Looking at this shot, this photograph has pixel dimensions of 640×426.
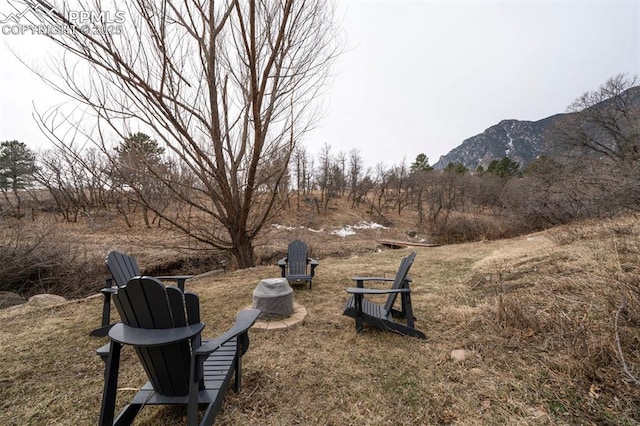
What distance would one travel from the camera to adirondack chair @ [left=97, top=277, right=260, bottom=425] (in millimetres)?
1333

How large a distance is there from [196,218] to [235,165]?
5.21ft

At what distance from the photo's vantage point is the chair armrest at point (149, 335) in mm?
1270

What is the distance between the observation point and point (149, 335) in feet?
4.35

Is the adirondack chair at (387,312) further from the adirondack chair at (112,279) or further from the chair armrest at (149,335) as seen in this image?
the adirondack chair at (112,279)

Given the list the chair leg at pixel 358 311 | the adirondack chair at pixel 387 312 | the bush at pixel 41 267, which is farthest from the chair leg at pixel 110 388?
the bush at pixel 41 267

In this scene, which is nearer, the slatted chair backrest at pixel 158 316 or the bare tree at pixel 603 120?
the slatted chair backrest at pixel 158 316

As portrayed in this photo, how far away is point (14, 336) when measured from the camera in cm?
291

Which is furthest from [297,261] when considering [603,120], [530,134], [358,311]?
[530,134]

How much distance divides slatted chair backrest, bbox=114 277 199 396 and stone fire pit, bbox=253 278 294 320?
64.5 inches

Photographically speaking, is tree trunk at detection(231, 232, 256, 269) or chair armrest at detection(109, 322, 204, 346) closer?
chair armrest at detection(109, 322, 204, 346)

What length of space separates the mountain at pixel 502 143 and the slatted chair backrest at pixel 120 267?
104 m

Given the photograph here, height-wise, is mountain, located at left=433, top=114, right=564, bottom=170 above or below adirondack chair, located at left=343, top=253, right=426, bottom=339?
above

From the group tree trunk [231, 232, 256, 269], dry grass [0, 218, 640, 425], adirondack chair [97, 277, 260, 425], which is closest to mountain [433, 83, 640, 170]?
dry grass [0, 218, 640, 425]

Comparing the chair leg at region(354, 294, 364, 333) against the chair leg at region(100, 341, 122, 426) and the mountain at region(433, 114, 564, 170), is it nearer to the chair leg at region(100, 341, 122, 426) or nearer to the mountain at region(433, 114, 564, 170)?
the chair leg at region(100, 341, 122, 426)
